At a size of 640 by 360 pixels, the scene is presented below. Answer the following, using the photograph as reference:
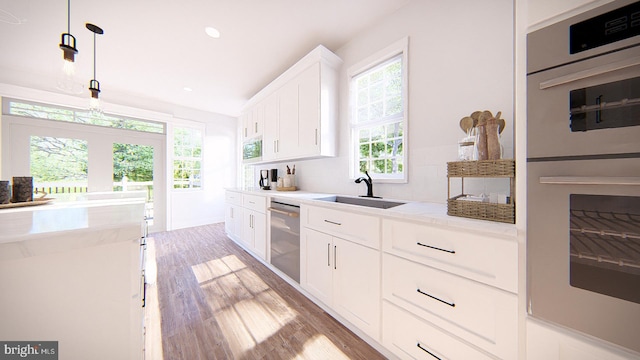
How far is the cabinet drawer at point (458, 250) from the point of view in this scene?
0.85 meters

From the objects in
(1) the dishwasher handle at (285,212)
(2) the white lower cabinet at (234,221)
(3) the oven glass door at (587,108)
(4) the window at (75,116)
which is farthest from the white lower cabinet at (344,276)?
(4) the window at (75,116)

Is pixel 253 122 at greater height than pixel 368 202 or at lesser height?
greater

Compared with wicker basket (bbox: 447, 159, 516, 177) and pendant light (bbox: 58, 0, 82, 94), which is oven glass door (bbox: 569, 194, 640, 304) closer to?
wicker basket (bbox: 447, 159, 516, 177)

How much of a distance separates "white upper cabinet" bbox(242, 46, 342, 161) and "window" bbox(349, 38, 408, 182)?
0.86 ft

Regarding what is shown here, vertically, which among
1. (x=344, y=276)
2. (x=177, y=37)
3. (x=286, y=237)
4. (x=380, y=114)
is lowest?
(x=344, y=276)

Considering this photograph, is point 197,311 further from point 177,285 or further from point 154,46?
point 154,46

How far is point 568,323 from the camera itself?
0.72 meters

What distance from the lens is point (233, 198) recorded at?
11.1 feet

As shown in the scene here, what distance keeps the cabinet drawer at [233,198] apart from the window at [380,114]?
193 cm

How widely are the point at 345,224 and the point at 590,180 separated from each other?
1.16 meters

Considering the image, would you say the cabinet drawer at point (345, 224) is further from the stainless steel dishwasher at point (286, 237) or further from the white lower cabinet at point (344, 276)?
the stainless steel dishwasher at point (286, 237)

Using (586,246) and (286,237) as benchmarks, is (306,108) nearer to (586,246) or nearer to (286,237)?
(286,237)

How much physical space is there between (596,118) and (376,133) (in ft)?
5.07

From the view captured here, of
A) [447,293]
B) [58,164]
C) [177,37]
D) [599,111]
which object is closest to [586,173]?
[599,111]
